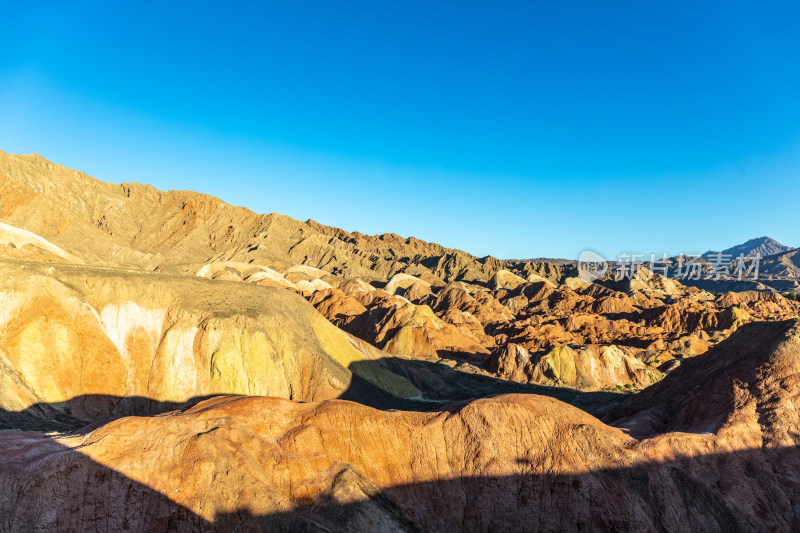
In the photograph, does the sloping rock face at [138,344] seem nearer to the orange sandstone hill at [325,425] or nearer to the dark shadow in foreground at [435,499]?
the orange sandstone hill at [325,425]

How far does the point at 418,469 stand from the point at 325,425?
13.9 feet

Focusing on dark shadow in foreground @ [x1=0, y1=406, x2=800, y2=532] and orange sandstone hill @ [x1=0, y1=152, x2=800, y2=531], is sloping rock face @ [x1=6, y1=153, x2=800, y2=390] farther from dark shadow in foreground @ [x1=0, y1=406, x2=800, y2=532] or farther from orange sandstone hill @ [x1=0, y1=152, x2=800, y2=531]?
dark shadow in foreground @ [x1=0, y1=406, x2=800, y2=532]

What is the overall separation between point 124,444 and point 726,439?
2324 cm

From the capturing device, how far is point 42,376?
27.5 metres

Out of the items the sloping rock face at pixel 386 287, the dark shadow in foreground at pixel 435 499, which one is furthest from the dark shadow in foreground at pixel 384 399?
the sloping rock face at pixel 386 287

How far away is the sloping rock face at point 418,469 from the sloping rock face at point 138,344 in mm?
13169

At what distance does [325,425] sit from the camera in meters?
18.1

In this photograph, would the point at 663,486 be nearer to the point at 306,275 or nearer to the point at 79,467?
the point at 79,467

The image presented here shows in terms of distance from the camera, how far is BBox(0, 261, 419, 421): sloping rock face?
2788cm

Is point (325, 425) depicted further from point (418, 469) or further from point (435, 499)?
point (435, 499)

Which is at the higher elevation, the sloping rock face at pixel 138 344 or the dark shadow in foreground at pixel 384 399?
the sloping rock face at pixel 138 344

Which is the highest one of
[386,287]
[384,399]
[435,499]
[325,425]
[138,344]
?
[386,287]

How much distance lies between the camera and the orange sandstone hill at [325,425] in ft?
47.6

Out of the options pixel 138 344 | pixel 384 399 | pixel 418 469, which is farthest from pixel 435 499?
pixel 138 344
